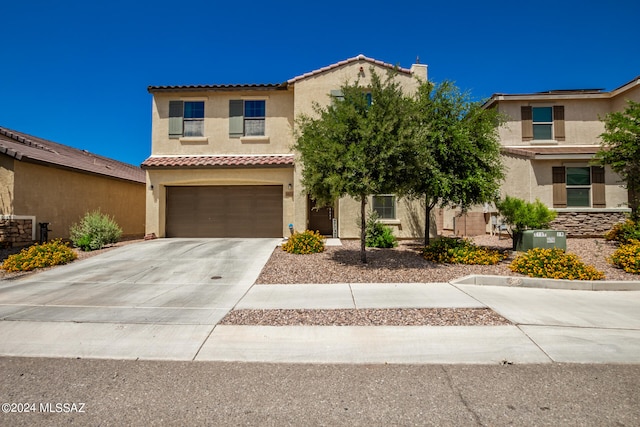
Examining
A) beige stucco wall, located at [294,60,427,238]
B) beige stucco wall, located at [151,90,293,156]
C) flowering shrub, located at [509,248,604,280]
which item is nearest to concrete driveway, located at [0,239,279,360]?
beige stucco wall, located at [294,60,427,238]

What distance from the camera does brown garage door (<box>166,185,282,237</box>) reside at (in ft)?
49.9

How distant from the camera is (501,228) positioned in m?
15.3

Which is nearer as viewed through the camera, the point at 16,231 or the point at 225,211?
the point at 16,231

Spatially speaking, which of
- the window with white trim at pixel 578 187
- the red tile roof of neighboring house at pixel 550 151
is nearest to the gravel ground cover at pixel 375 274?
the window with white trim at pixel 578 187

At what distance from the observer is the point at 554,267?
7906mm

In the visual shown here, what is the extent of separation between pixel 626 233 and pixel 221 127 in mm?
15846

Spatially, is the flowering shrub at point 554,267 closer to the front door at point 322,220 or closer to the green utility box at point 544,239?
the green utility box at point 544,239

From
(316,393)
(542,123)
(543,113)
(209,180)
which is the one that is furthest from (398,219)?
(316,393)

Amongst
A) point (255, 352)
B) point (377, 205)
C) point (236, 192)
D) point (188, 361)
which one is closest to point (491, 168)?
point (377, 205)

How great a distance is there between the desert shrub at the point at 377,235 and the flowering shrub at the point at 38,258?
9.76m

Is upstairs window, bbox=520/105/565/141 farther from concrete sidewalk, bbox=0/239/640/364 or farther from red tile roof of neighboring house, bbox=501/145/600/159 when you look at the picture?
concrete sidewalk, bbox=0/239/640/364

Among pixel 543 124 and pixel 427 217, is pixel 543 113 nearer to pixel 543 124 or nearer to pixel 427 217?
pixel 543 124

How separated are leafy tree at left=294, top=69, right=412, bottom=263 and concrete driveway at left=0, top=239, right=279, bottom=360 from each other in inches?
126

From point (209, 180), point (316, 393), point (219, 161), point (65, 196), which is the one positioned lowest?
point (316, 393)
